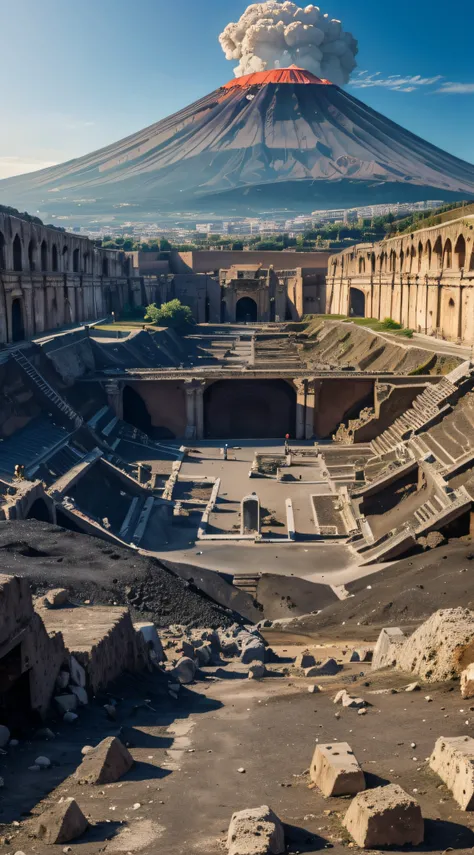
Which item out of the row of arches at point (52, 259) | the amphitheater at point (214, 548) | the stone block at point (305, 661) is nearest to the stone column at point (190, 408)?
the amphitheater at point (214, 548)

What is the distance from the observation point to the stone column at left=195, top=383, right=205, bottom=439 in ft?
138

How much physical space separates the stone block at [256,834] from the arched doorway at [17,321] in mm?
36895

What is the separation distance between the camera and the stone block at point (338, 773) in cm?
779

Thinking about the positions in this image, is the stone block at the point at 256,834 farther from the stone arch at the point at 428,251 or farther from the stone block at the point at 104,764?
the stone arch at the point at 428,251

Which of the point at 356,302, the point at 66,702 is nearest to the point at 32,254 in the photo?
the point at 356,302

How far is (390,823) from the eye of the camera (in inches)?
269

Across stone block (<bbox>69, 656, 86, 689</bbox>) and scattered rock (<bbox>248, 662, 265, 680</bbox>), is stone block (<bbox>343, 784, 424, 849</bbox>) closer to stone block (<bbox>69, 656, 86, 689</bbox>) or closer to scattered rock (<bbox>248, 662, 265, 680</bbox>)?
stone block (<bbox>69, 656, 86, 689</bbox>)

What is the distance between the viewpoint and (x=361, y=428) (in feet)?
126

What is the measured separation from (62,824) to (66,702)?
337 centimetres

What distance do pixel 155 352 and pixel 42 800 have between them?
49.1m

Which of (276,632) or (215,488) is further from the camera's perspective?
(215,488)

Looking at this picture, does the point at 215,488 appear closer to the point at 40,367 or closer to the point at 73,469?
the point at 73,469

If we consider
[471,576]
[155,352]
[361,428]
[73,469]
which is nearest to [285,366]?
[155,352]

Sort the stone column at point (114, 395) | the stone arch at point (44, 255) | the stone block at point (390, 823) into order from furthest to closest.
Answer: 1. the stone arch at point (44, 255)
2. the stone column at point (114, 395)
3. the stone block at point (390, 823)
